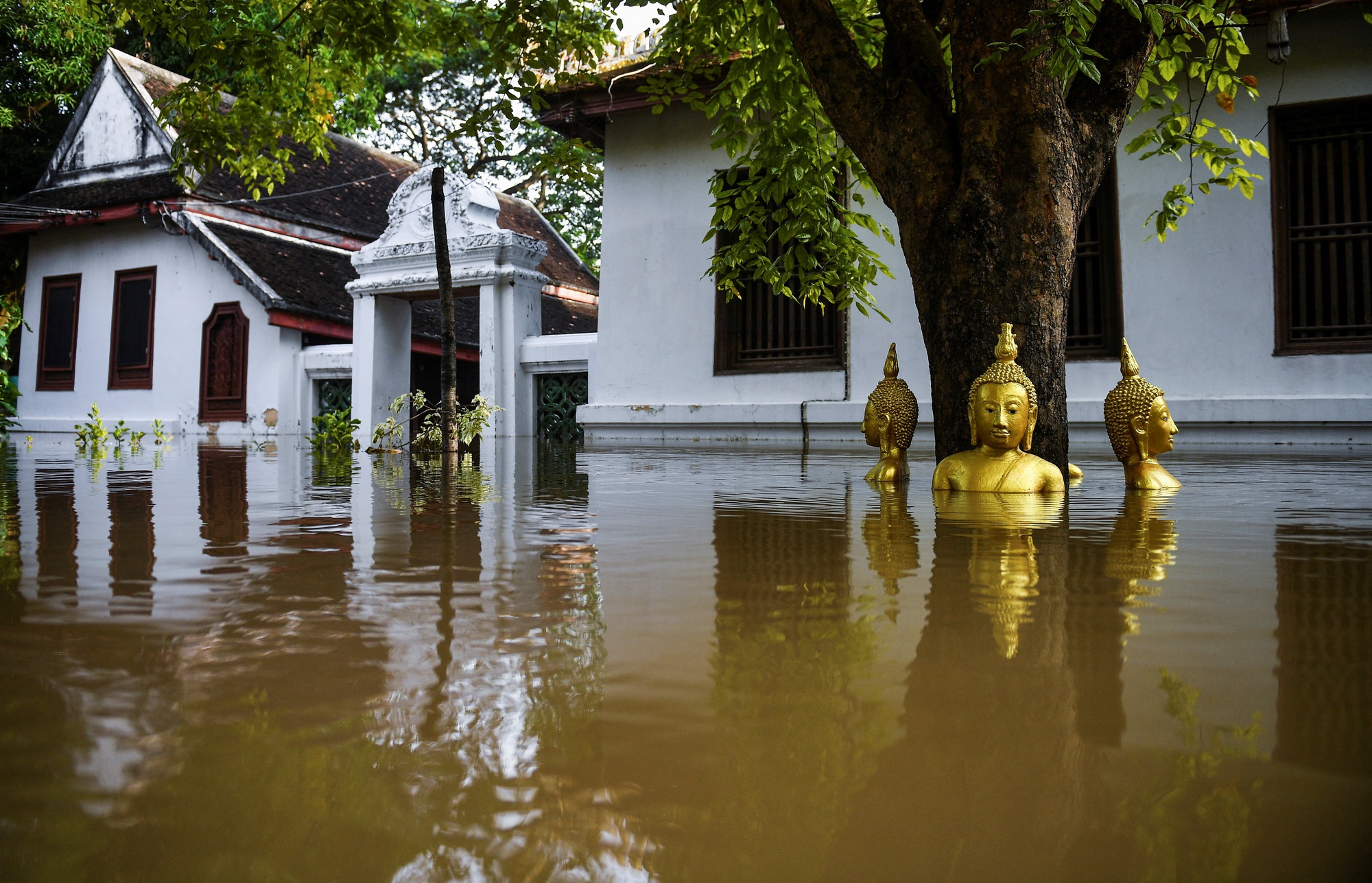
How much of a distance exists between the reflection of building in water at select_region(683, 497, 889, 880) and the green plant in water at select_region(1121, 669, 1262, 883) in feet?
0.55

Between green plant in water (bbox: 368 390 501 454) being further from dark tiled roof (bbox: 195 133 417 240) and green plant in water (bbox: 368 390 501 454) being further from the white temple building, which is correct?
dark tiled roof (bbox: 195 133 417 240)

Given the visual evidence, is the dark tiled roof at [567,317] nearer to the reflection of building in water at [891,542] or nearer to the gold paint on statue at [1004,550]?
the gold paint on statue at [1004,550]

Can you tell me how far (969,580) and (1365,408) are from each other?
6907 mm

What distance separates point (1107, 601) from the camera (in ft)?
3.93

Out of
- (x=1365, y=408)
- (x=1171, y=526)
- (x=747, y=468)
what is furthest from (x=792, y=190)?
(x=1365, y=408)

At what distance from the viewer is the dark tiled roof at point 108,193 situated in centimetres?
1338

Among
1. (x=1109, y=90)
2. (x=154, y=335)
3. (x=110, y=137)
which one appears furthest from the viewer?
(x=110, y=137)

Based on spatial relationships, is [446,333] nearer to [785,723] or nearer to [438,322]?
[785,723]

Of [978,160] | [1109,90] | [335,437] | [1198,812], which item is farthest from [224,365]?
[1198,812]

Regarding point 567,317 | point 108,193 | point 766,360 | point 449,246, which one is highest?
point 108,193

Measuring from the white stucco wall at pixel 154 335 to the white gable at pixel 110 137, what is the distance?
882mm

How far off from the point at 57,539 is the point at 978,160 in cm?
278

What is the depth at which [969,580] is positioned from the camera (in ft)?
4.46

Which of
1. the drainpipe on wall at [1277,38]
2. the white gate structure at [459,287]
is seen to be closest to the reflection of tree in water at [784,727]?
the drainpipe on wall at [1277,38]
